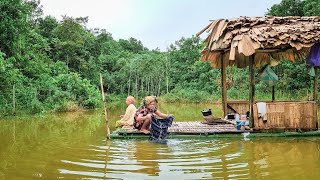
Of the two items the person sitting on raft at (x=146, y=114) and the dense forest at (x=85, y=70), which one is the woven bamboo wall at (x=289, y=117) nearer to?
the person sitting on raft at (x=146, y=114)

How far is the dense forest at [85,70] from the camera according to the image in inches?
728

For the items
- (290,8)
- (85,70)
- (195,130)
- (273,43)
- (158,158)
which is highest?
(290,8)

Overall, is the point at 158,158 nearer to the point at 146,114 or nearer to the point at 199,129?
the point at 146,114

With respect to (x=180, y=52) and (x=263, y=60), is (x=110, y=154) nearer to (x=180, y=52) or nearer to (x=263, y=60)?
(x=263, y=60)

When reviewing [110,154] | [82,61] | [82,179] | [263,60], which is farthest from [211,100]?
[82,179]

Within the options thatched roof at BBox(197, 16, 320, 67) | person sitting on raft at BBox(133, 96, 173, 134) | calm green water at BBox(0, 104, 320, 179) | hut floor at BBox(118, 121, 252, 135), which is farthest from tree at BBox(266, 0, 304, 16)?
person sitting on raft at BBox(133, 96, 173, 134)

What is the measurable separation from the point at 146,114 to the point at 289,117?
354 centimetres

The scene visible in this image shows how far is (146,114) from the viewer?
31.3 feet

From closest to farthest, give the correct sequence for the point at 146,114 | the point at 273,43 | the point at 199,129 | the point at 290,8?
the point at 273,43 → the point at 146,114 → the point at 199,129 → the point at 290,8

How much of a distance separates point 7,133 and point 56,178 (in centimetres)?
626

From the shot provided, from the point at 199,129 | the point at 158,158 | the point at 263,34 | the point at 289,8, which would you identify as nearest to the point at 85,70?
the point at 289,8

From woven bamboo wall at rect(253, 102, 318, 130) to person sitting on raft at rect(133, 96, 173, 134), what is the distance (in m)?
2.54

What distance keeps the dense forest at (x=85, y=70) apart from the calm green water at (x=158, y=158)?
8.13 metres

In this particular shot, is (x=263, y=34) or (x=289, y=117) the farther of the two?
(x=289, y=117)
